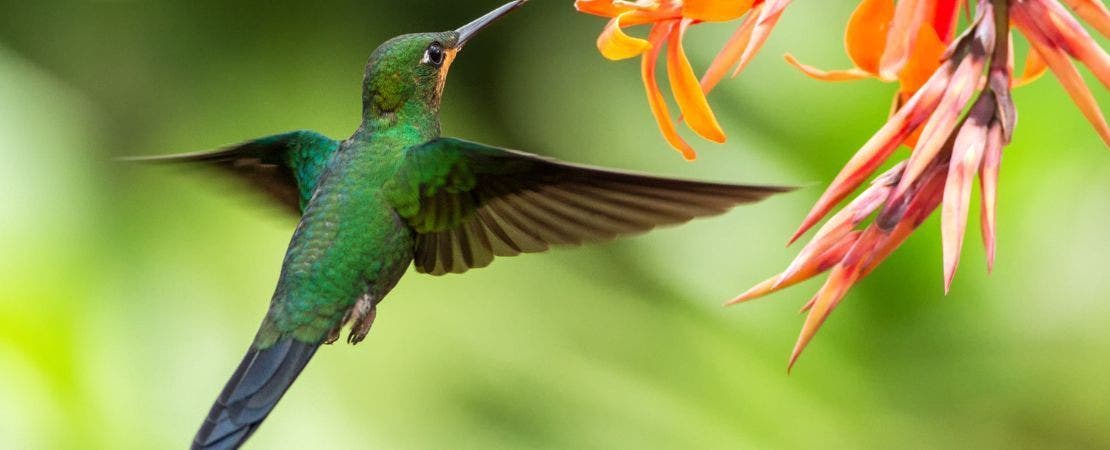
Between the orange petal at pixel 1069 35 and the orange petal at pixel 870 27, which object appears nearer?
the orange petal at pixel 1069 35

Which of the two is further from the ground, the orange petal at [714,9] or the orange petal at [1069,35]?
the orange petal at [714,9]

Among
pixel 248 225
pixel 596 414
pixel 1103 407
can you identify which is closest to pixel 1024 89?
pixel 1103 407

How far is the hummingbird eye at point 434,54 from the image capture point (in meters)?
1.07

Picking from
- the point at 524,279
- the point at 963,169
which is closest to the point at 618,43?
the point at 963,169

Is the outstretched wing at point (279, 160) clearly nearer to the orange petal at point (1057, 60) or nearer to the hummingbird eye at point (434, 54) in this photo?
the hummingbird eye at point (434, 54)

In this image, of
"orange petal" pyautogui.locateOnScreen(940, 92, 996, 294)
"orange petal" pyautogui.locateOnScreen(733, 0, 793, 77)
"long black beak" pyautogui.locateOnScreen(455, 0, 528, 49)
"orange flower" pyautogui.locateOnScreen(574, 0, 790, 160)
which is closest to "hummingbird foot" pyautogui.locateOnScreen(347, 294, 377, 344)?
"long black beak" pyautogui.locateOnScreen(455, 0, 528, 49)

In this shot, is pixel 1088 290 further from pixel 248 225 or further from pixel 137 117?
pixel 137 117

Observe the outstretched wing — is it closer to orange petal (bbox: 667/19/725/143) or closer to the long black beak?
the long black beak

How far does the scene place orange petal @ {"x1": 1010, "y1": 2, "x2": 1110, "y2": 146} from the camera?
0.65m

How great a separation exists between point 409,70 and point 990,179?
0.59 m

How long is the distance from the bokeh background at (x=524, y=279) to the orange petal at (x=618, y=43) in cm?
52

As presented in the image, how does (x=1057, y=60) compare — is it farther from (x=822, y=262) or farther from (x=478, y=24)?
(x=478, y=24)

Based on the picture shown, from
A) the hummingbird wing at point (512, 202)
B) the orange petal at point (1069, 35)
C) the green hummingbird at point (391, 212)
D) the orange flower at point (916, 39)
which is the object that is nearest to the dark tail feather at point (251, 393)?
the green hummingbird at point (391, 212)

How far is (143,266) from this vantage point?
192cm
